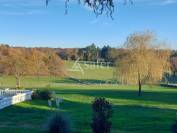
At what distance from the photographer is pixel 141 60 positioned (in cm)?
6131

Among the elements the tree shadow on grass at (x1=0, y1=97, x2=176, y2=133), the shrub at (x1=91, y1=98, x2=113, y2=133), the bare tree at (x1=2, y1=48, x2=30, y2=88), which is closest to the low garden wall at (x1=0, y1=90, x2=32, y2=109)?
the tree shadow on grass at (x1=0, y1=97, x2=176, y2=133)

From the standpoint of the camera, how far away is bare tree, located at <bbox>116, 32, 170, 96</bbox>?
6138 cm

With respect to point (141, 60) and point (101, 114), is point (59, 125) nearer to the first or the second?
point (101, 114)

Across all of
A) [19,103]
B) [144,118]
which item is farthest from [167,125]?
[19,103]

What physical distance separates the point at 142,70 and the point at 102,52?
124380 millimetres

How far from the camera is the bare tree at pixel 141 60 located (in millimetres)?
61375

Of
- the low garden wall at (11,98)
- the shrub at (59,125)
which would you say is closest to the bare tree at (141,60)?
the low garden wall at (11,98)

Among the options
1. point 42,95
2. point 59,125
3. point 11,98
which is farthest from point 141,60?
point 59,125

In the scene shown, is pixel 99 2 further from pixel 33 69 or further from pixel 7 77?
pixel 7 77

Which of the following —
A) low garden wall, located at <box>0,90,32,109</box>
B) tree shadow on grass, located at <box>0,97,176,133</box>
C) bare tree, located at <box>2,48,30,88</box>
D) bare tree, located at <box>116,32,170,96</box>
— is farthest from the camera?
bare tree, located at <box>2,48,30,88</box>

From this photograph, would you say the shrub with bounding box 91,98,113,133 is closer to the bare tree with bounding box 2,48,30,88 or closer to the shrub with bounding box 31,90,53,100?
the shrub with bounding box 31,90,53,100

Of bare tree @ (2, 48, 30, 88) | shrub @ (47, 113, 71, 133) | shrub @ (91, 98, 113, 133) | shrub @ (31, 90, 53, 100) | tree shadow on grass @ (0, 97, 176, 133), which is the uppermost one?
bare tree @ (2, 48, 30, 88)

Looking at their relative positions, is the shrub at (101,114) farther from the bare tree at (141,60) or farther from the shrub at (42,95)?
the bare tree at (141,60)

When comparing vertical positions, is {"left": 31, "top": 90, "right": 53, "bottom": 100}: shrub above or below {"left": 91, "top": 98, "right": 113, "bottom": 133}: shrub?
below
